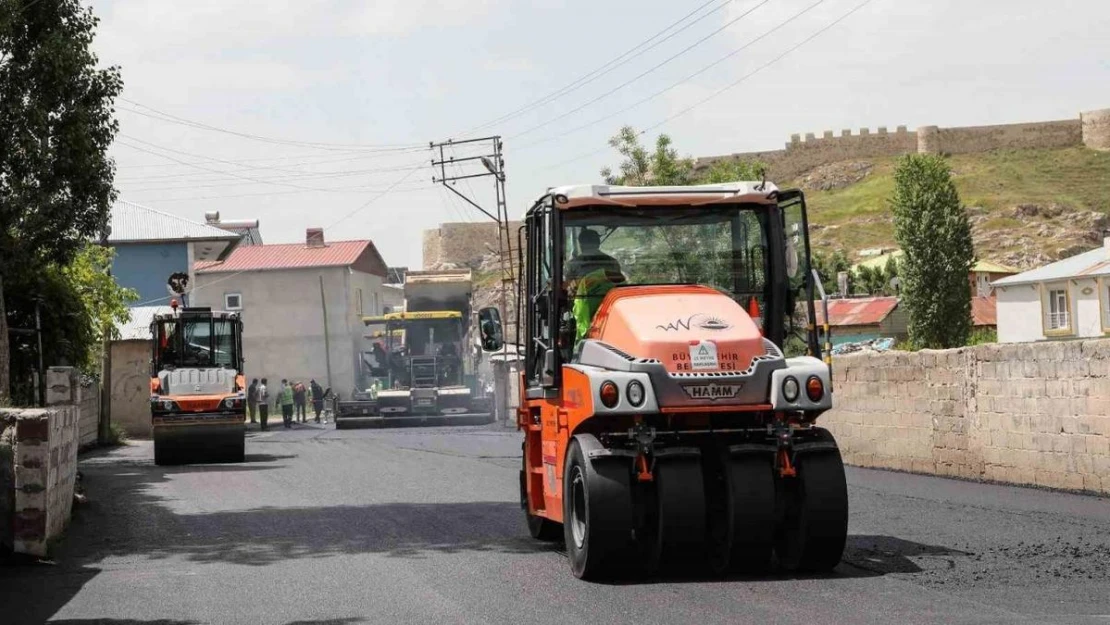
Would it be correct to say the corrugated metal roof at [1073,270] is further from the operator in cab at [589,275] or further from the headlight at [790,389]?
the headlight at [790,389]

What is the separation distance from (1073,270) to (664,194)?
5781 cm

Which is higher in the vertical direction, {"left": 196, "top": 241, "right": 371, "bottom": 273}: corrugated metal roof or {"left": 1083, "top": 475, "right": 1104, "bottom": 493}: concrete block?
{"left": 196, "top": 241, "right": 371, "bottom": 273}: corrugated metal roof

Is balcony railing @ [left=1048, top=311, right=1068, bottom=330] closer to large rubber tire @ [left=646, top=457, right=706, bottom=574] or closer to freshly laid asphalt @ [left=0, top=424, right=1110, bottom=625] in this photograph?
freshly laid asphalt @ [left=0, top=424, right=1110, bottom=625]

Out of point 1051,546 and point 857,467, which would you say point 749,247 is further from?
point 857,467

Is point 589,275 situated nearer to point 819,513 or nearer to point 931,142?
point 819,513

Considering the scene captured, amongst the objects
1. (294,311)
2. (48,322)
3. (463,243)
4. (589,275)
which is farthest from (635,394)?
(463,243)

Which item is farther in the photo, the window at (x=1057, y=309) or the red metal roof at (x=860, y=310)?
the red metal roof at (x=860, y=310)

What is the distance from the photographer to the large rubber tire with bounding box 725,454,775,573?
10352 millimetres

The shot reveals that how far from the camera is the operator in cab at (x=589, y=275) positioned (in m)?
11.7

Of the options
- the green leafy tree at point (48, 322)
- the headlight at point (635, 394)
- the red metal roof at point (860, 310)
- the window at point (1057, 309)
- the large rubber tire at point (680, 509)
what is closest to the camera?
the large rubber tire at point (680, 509)

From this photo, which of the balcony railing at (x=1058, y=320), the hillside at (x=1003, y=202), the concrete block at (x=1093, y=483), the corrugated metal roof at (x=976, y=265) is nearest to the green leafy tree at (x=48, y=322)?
the concrete block at (x=1093, y=483)

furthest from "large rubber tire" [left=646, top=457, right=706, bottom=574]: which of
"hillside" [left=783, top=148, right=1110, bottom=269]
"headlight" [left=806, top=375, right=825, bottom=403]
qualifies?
"hillside" [left=783, top=148, right=1110, bottom=269]

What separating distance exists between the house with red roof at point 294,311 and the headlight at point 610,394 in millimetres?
65450

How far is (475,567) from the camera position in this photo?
1145 cm
